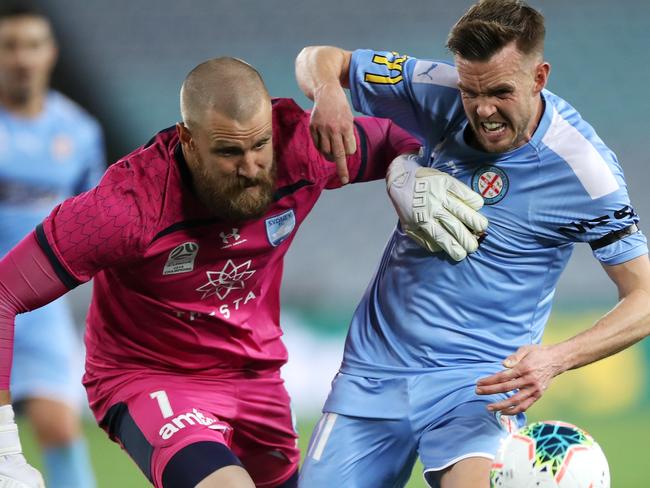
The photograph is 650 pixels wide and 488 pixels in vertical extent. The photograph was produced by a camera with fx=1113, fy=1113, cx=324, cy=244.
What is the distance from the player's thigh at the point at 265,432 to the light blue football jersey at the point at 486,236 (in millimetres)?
357

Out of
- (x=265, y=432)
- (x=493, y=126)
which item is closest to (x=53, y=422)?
(x=265, y=432)

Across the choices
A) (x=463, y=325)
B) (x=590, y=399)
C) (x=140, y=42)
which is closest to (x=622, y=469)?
(x=590, y=399)

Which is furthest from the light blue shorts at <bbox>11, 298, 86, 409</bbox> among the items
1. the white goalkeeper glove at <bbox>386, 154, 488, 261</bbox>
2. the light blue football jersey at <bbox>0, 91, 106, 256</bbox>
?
the white goalkeeper glove at <bbox>386, 154, 488, 261</bbox>

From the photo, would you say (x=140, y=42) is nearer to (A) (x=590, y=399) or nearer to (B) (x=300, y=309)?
(B) (x=300, y=309)

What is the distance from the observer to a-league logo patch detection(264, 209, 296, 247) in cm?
362

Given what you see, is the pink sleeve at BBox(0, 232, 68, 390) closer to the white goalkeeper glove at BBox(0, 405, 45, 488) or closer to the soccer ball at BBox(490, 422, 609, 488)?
the white goalkeeper glove at BBox(0, 405, 45, 488)

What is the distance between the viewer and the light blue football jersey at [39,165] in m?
5.63

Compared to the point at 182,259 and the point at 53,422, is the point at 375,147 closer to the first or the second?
the point at 182,259

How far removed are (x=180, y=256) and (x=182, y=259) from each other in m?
0.02

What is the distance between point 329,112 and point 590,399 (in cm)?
432

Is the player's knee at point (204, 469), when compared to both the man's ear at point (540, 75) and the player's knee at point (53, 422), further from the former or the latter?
the player's knee at point (53, 422)

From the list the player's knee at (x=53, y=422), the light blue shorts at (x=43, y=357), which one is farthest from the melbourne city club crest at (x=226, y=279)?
the light blue shorts at (x=43, y=357)

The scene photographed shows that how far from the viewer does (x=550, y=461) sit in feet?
9.49

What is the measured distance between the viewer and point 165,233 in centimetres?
343
